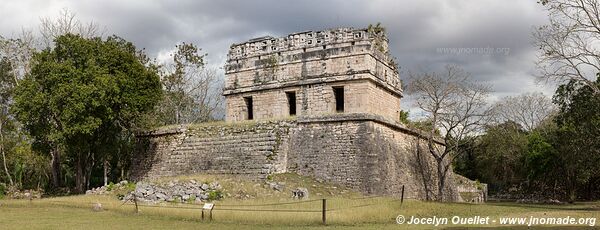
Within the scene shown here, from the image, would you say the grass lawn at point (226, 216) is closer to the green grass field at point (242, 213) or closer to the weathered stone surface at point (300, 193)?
the green grass field at point (242, 213)

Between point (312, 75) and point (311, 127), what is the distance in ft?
8.54

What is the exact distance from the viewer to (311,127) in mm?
19250

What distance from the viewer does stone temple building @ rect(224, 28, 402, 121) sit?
20.3 metres

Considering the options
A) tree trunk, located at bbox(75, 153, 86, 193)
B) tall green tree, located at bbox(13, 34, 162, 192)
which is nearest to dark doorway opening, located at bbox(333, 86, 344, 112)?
tall green tree, located at bbox(13, 34, 162, 192)

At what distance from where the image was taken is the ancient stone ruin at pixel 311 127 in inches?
720

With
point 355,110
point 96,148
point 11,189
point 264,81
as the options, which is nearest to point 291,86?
point 264,81

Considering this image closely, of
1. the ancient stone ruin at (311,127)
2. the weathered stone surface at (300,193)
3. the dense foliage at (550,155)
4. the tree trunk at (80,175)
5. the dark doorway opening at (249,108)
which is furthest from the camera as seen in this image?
the dark doorway opening at (249,108)

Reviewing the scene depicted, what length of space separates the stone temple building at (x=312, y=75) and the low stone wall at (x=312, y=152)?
1540mm

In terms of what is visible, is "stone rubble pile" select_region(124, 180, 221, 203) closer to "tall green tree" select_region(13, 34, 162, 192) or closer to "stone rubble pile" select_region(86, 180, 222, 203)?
"stone rubble pile" select_region(86, 180, 222, 203)

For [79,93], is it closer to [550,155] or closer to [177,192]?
[177,192]

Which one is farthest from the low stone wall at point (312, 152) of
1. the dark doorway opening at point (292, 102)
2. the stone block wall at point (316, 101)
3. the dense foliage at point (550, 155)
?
the dense foliage at point (550, 155)

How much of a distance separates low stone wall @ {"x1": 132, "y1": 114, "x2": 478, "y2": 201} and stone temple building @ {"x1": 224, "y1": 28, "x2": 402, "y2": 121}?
5.05ft

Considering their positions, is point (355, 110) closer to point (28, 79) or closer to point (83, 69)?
point (83, 69)

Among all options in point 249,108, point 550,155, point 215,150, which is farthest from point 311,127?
point 550,155
